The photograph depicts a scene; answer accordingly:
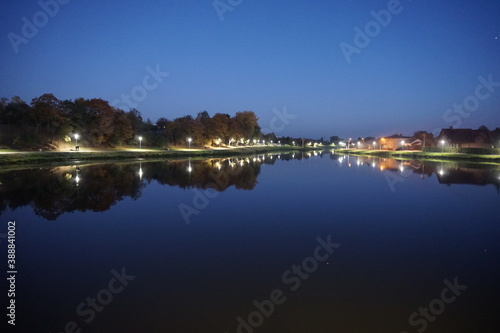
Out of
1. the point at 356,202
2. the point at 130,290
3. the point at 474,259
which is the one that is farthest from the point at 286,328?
the point at 356,202

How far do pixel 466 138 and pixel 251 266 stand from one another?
74401 millimetres

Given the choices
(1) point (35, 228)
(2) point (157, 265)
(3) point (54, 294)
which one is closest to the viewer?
(3) point (54, 294)

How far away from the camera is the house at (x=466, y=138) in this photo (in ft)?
205

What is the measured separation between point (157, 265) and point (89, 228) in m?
4.22

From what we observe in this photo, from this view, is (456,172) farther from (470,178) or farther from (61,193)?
(61,193)

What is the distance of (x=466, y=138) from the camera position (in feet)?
213

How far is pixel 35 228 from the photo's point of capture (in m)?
9.67

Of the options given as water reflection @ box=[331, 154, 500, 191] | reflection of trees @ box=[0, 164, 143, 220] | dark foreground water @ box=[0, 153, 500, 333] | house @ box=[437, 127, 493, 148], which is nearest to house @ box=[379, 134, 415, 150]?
house @ box=[437, 127, 493, 148]

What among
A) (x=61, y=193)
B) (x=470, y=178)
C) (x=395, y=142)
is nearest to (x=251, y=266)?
Answer: (x=61, y=193)

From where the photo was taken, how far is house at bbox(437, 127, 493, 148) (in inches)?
2457

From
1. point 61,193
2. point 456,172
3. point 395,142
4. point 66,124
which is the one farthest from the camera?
point 395,142

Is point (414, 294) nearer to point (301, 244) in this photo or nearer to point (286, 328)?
point (286, 328)

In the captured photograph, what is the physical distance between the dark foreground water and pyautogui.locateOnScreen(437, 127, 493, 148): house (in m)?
61.1

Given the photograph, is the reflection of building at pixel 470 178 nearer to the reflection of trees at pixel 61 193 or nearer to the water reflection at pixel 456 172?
the water reflection at pixel 456 172
